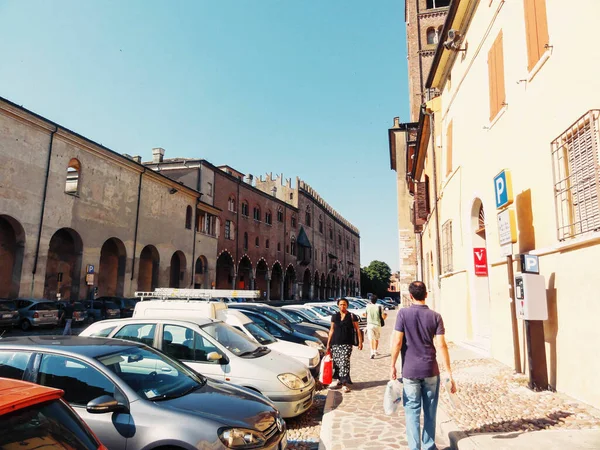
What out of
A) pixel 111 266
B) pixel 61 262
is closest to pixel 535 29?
pixel 61 262

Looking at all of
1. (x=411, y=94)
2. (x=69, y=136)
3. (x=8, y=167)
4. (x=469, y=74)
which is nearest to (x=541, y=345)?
(x=469, y=74)

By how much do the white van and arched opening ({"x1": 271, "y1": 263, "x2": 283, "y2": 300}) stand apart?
1876 inches

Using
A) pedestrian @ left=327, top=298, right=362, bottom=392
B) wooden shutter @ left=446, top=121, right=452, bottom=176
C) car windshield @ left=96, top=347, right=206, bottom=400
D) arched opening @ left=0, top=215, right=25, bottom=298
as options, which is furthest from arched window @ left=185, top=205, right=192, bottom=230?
car windshield @ left=96, top=347, right=206, bottom=400

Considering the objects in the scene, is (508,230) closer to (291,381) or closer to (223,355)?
(291,381)

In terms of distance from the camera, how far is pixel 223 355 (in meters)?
6.08

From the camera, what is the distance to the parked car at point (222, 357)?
5957 mm

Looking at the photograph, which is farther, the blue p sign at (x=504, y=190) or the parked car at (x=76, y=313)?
the parked car at (x=76, y=313)

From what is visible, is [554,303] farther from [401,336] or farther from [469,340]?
[469,340]

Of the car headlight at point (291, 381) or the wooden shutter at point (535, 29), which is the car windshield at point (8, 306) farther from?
the wooden shutter at point (535, 29)

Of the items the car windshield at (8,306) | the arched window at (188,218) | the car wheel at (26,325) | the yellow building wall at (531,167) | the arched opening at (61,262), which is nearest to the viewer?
the yellow building wall at (531,167)

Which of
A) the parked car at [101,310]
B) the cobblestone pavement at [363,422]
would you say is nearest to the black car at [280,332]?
the cobblestone pavement at [363,422]

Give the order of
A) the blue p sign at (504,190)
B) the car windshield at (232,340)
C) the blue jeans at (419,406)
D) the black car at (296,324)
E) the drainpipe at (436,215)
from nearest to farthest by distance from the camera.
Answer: the blue jeans at (419,406) → the car windshield at (232,340) → the blue p sign at (504,190) → the black car at (296,324) → the drainpipe at (436,215)

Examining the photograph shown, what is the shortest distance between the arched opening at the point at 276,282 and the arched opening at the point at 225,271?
464 inches

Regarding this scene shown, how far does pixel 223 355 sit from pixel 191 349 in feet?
1.75
